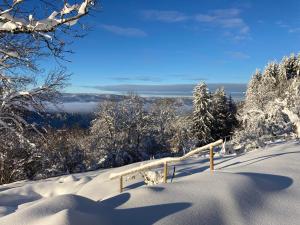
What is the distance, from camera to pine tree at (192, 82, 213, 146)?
4453 cm

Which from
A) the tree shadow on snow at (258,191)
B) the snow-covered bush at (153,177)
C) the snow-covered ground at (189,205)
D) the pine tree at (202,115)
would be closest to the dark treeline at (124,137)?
the pine tree at (202,115)

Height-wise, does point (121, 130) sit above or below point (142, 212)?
below

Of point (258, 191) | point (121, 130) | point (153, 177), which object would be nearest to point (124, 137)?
point (121, 130)

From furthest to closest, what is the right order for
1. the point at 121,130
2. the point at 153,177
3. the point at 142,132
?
the point at 142,132 < the point at 121,130 < the point at 153,177

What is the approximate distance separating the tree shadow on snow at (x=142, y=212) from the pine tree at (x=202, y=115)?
131ft

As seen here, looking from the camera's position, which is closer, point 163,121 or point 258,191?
point 258,191

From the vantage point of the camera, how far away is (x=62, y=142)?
33531 millimetres

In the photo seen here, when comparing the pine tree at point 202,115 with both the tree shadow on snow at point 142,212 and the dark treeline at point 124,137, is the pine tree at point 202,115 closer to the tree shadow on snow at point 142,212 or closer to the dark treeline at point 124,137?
the dark treeline at point 124,137

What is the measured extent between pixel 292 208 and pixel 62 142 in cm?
3028

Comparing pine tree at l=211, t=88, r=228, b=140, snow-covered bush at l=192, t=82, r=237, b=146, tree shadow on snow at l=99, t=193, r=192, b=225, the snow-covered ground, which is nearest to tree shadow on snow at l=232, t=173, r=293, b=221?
the snow-covered ground

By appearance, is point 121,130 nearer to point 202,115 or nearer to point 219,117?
point 202,115

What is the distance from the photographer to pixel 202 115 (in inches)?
1768

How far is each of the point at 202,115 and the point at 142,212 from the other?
40.8m

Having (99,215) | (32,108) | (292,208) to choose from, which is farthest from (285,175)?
(32,108)
